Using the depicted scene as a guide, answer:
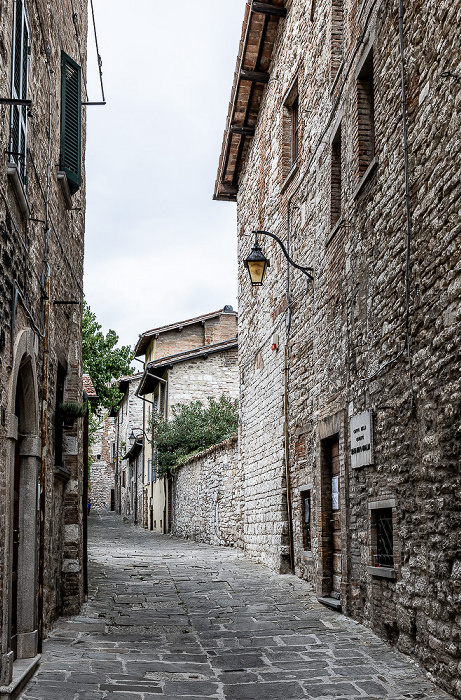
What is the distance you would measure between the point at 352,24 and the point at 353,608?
5926 mm

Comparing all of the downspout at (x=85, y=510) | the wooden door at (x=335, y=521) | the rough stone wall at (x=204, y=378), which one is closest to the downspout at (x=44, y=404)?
the downspout at (x=85, y=510)

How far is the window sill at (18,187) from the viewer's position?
15.5 feet

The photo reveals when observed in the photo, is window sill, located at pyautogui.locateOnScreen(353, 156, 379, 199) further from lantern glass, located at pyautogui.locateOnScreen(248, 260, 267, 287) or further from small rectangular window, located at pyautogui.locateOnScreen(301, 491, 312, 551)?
small rectangular window, located at pyautogui.locateOnScreen(301, 491, 312, 551)

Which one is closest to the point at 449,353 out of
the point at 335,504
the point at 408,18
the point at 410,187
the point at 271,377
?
the point at 410,187

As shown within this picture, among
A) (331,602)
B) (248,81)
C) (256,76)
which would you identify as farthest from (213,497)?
(331,602)

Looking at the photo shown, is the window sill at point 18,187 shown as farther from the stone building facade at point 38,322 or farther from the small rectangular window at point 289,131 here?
the small rectangular window at point 289,131

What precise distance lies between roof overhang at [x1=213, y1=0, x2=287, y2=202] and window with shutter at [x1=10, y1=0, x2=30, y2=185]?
25.6 feet

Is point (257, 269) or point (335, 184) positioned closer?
point (335, 184)

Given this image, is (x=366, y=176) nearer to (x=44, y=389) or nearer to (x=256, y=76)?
(x=44, y=389)

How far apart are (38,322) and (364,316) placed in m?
2.95

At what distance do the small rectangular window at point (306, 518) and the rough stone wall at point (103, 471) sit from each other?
41539 mm

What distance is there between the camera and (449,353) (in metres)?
4.96

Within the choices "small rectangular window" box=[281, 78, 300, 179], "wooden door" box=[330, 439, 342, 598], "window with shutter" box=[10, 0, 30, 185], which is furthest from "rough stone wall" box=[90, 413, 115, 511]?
"window with shutter" box=[10, 0, 30, 185]

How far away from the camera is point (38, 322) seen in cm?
612
